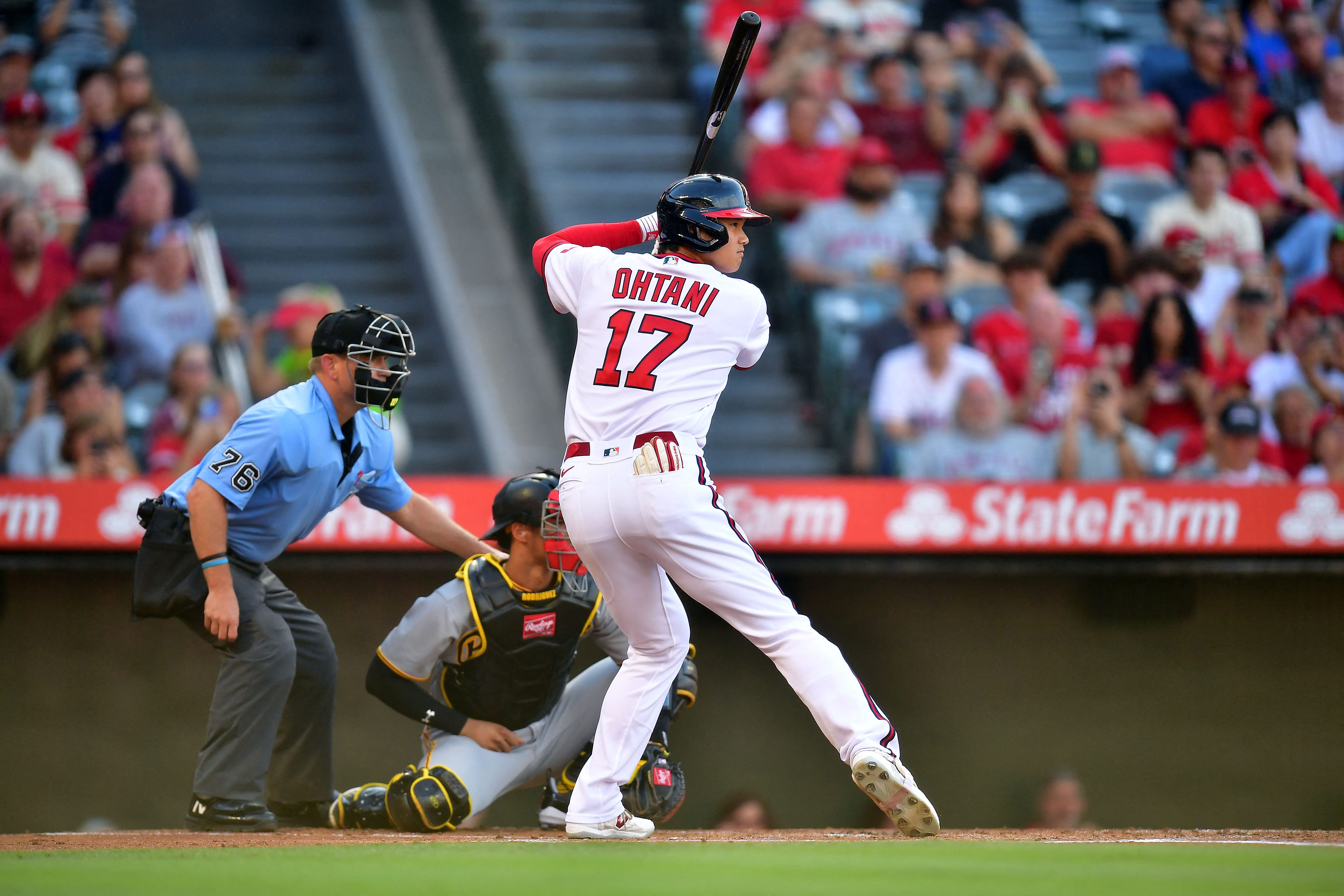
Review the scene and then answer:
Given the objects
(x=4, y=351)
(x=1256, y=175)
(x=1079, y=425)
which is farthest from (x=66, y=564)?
(x=1256, y=175)

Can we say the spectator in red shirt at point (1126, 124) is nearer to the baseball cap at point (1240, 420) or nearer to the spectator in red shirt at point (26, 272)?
the baseball cap at point (1240, 420)

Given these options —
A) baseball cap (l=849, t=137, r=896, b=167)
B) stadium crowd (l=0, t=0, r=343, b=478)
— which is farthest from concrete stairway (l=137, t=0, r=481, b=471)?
baseball cap (l=849, t=137, r=896, b=167)

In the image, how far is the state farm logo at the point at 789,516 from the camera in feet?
20.6

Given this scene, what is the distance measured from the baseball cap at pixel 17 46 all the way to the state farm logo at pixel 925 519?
546cm

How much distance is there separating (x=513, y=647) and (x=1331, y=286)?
599 centimetres

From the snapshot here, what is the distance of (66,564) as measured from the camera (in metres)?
6.21

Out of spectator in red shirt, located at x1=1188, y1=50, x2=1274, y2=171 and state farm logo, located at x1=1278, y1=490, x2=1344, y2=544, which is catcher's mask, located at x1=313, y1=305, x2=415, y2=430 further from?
spectator in red shirt, located at x1=1188, y1=50, x2=1274, y2=171

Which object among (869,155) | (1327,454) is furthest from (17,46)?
(1327,454)

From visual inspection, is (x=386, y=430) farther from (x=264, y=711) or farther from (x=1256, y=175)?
(x=1256, y=175)

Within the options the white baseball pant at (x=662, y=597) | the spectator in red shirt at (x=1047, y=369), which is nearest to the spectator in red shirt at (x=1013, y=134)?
the spectator in red shirt at (x=1047, y=369)

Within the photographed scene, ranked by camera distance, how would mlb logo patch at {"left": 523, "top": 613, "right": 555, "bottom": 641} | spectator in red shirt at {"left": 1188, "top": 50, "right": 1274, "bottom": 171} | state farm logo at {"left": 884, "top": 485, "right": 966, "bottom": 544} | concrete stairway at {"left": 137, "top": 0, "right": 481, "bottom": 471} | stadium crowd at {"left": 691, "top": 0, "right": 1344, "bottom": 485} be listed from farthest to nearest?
spectator in red shirt at {"left": 1188, "top": 50, "right": 1274, "bottom": 171} → concrete stairway at {"left": 137, "top": 0, "right": 481, "bottom": 471} → stadium crowd at {"left": 691, "top": 0, "right": 1344, "bottom": 485} → state farm logo at {"left": 884, "top": 485, "right": 966, "bottom": 544} → mlb logo patch at {"left": 523, "top": 613, "right": 555, "bottom": 641}

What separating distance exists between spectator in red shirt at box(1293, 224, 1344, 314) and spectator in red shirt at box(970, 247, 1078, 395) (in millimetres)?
1596

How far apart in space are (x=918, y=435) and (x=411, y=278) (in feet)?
11.5

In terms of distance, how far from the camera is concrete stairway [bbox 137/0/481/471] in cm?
880
